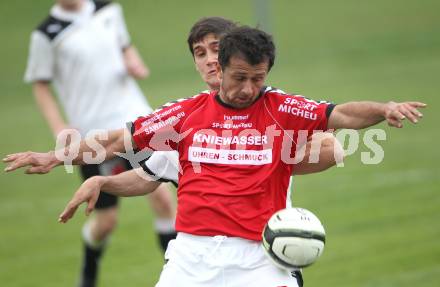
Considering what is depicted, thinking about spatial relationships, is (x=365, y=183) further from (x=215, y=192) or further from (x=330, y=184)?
(x=215, y=192)

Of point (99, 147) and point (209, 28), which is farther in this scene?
point (209, 28)

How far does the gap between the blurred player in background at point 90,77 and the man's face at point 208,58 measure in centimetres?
321

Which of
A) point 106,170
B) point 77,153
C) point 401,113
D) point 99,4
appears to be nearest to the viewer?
point 401,113

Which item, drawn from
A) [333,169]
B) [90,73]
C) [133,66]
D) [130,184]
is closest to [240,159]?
[130,184]

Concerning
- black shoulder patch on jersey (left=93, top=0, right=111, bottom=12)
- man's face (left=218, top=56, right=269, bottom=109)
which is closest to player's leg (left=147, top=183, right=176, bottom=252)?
black shoulder patch on jersey (left=93, top=0, right=111, bottom=12)

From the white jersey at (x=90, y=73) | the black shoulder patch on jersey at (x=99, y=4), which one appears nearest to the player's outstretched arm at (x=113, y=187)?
the white jersey at (x=90, y=73)

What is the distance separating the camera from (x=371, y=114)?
5.76m

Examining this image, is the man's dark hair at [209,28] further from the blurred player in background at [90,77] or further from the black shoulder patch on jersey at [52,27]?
the black shoulder patch on jersey at [52,27]

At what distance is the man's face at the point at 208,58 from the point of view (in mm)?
6801

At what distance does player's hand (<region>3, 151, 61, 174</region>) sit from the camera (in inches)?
245

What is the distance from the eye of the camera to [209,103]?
631cm

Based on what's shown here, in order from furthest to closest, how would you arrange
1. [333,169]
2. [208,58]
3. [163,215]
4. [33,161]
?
[333,169], [163,215], [208,58], [33,161]

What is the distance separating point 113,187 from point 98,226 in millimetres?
3710

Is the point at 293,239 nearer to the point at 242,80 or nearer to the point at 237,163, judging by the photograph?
the point at 237,163
